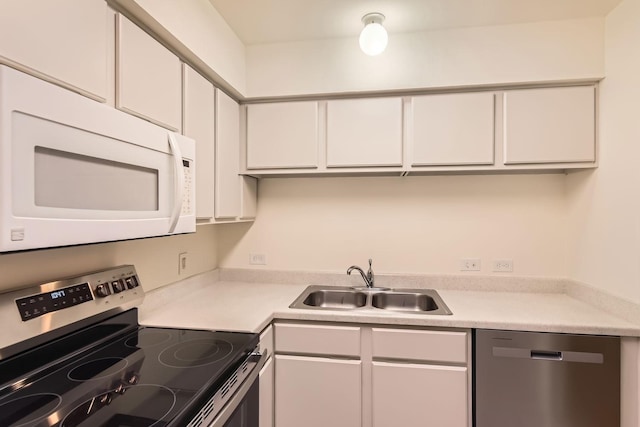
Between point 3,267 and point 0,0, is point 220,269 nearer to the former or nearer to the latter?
point 3,267

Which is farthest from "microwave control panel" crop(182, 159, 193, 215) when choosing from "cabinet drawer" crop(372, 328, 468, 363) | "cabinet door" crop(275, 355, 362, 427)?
"cabinet drawer" crop(372, 328, 468, 363)

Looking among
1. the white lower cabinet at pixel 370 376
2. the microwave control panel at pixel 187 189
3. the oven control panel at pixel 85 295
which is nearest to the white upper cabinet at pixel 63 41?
the microwave control panel at pixel 187 189

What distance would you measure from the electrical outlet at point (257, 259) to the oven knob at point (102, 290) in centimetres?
111

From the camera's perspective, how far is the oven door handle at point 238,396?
3.26 feet

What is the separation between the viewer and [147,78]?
1.26 meters

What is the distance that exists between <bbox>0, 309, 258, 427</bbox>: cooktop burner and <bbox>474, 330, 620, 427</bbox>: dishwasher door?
1081 millimetres

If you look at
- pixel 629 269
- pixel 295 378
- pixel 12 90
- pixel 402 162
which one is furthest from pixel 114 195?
pixel 629 269

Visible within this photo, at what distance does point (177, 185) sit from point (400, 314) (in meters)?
1.15

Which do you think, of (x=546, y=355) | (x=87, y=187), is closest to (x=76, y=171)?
(x=87, y=187)

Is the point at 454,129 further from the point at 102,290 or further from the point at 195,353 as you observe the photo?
the point at 102,290

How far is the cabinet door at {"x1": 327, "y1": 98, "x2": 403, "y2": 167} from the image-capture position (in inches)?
76.9

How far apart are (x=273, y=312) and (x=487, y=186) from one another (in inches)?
59.1

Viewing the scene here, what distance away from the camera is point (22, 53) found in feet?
2.68

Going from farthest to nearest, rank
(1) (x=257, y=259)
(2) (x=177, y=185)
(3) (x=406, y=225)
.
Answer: (1) (x=257, y=259) → (3) (x=406, y=225) → (2) (x=177, y=185)
